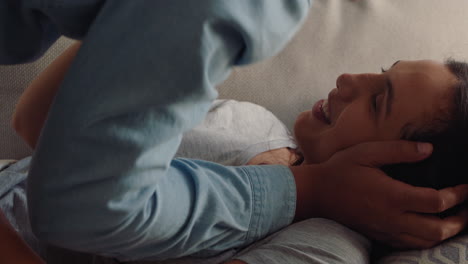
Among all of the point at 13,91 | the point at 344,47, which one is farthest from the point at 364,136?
the point at 13,91

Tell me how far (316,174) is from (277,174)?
0.08 m

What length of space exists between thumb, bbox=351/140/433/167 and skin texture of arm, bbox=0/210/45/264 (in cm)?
50

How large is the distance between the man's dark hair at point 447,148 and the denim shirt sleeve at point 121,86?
0.44m

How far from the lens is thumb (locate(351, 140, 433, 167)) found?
0.70 m

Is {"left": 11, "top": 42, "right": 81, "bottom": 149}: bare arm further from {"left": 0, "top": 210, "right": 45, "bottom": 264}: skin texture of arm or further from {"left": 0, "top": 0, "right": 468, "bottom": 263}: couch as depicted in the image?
{"left": 0, "top": 0, "right": 468, "bottom": 263}: couch

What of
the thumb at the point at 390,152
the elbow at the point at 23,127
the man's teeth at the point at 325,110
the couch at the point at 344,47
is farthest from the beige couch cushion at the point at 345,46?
the elbow at the point at 23,127

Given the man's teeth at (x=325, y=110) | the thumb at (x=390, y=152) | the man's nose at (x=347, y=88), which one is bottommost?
the man's teeth at (x=325, y=110)

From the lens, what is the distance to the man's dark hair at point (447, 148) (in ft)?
2.34

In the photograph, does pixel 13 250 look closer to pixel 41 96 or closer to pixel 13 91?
pixel 41 96

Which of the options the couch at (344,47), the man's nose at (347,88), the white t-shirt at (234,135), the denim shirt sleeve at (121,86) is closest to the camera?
the denim shirt sleeve at (121,86)

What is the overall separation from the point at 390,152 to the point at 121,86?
50 cm

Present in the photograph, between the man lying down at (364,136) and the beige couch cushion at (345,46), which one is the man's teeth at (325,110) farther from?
the beige couch cushion at (345,46)

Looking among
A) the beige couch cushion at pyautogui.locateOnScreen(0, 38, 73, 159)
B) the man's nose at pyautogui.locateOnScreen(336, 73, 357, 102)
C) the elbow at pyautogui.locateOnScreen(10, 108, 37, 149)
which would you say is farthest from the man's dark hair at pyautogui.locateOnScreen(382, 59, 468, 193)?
the beige couch cushion at pyautogui.locateOnScreen(0, 38, 73, 159)

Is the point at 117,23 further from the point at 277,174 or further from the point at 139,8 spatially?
the point at 277,174
